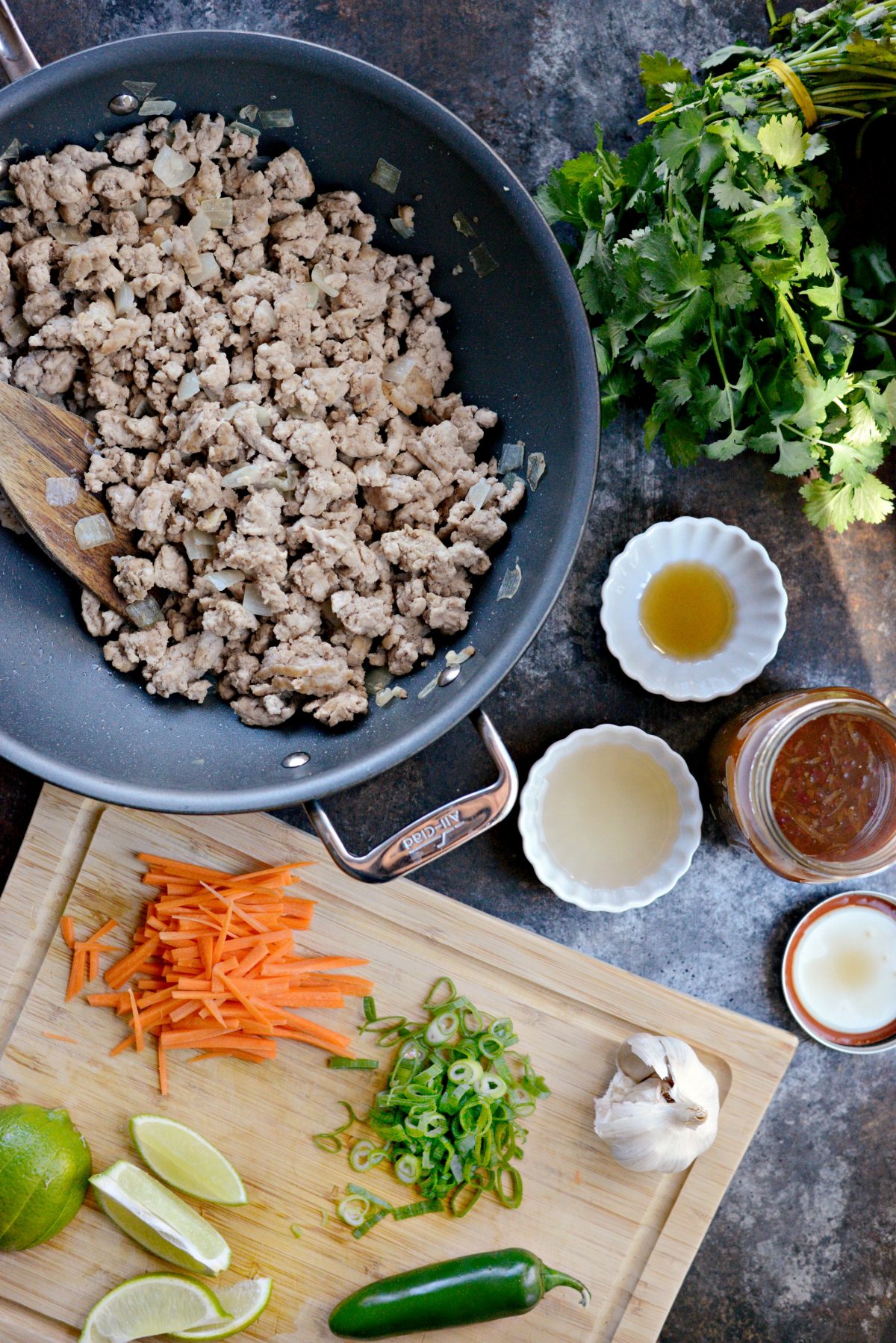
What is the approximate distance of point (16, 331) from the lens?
1564 millimetres

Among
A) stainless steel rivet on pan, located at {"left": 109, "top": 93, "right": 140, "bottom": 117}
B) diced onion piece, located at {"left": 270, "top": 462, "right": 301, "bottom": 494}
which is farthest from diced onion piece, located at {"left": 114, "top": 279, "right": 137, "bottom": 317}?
diced onion piece, located at {"left": 270, "top": 462, "right": 301, "bottom": 494}

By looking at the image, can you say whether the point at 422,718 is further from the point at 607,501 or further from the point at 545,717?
the point at 607,501

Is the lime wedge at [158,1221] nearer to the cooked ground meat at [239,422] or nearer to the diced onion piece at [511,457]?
the cooked ground meat at [239,422]

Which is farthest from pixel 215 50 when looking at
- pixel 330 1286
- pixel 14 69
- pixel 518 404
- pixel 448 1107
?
pixel 330 1286

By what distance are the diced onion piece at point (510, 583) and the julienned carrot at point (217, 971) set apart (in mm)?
633

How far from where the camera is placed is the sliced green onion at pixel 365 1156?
1748 mm

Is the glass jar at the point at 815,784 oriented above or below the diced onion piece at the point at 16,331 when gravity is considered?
below

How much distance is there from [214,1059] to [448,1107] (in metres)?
0.43

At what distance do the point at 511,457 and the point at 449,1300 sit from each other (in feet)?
4.74

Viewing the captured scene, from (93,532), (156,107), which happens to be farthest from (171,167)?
(93,532)

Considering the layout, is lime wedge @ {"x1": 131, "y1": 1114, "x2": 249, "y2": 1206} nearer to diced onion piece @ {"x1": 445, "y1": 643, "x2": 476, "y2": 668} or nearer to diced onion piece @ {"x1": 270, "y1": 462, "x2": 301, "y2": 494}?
diced onion piece @ {"x1": 445, "y1": 643, "x2": 476, "y2": 668}

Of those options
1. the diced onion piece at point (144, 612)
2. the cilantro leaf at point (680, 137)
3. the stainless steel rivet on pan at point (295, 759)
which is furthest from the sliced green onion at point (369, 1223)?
the cilantro leaf at point (680, 137)

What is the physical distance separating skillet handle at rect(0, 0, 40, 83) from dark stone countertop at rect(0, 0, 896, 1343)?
563 mm

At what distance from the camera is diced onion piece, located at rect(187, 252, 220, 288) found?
158cm
